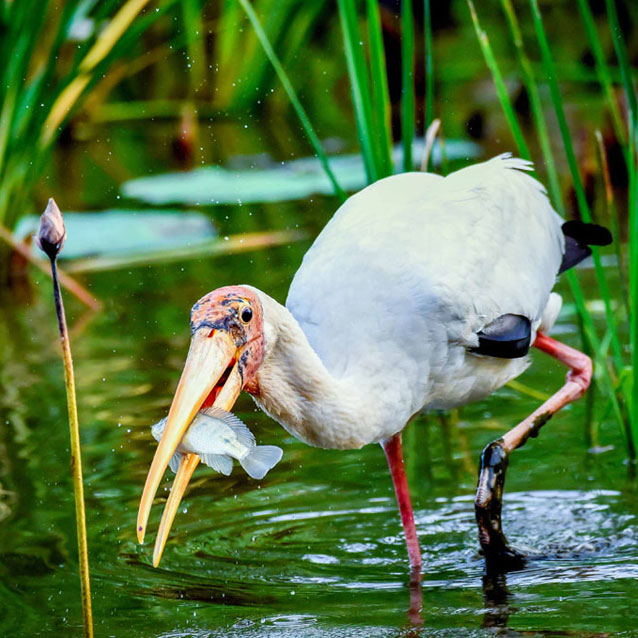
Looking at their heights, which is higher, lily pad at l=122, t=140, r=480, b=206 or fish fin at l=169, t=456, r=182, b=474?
fish fin at l=169, t=456, r=182, b=474

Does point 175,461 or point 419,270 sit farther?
point 419,270

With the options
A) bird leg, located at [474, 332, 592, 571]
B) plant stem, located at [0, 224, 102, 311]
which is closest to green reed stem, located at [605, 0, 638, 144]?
bird leg, located at [474, 332, 592, 571]

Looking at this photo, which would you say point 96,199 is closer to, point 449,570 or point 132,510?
point 132,510

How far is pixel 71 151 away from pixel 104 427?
20.7 ft

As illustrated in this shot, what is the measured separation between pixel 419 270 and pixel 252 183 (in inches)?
210

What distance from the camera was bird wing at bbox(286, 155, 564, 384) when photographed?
4016 mm

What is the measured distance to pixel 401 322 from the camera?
403 cm

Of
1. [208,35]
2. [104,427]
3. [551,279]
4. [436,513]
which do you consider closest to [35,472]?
[104,427]

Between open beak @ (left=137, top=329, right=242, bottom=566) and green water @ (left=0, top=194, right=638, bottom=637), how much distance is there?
0.67m

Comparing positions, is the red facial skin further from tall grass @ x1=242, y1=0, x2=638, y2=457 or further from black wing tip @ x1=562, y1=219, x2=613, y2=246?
black wing tip @ x1=562, y1=219, x2=613, y2=246

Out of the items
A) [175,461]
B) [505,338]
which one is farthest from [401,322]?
[175,461]

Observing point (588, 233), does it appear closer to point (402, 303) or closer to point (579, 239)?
point (579, 239)

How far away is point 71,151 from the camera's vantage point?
37.3 ft

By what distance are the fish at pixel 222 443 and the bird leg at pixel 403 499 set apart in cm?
105
